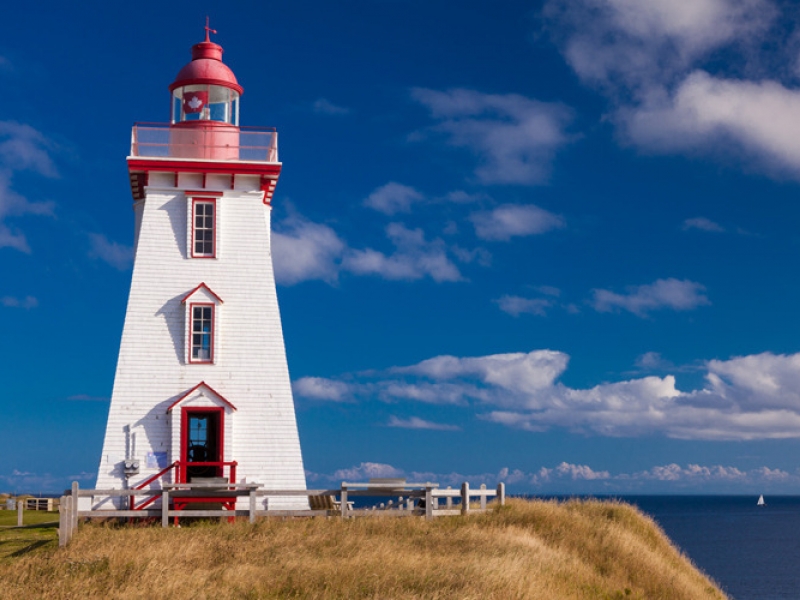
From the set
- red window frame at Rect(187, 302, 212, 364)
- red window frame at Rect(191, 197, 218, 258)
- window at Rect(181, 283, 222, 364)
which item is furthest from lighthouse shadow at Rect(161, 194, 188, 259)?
red window frame at Rect(187, 302, 212, 364)

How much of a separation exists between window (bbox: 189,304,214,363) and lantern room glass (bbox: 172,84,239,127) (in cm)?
589

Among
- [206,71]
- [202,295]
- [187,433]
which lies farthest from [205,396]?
[206,71]

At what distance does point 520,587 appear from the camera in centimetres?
1579

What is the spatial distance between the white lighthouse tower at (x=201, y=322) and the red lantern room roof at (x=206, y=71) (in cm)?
6

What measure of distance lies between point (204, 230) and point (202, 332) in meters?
3.03

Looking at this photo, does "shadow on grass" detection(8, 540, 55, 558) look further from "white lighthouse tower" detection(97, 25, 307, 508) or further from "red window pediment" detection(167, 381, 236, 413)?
"red window pediment" detection(167, 381, 236, 413)

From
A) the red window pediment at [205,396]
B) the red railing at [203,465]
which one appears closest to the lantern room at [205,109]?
the red window pediment at [205,396]

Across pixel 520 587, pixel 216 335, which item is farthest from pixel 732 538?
pixel 520 587

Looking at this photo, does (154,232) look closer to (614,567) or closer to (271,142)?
(271,142)

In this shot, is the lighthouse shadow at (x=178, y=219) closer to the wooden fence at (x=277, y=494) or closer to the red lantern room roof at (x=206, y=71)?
the red lantern room roof at (x=206, y=71)

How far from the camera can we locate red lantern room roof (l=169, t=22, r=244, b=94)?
28859mm

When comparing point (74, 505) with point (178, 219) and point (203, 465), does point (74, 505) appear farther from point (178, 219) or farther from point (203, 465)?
point (178, 219)

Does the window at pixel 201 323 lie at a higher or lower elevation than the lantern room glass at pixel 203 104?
lower

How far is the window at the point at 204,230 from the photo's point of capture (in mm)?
27923
